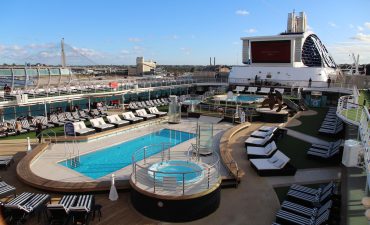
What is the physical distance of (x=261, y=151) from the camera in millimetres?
9797

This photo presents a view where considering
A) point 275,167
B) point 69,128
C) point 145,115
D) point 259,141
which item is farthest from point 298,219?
point 145,115

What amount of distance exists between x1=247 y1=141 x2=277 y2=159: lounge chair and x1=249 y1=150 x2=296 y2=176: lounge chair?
573mm

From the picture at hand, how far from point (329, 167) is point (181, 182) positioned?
539cm

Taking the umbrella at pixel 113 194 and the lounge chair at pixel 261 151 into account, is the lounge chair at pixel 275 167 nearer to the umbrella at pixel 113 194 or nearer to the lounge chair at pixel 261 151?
the lounge chair at pixel 261 151

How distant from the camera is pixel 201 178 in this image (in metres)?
6.56

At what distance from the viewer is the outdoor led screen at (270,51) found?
92.3 ft

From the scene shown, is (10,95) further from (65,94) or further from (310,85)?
(310,85)

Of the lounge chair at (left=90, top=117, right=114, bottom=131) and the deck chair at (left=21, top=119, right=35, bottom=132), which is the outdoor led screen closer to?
the lounge chair at (left=90, top=117, right=114, bottom=131)

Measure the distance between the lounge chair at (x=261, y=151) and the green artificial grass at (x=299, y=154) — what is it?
77 centimetres

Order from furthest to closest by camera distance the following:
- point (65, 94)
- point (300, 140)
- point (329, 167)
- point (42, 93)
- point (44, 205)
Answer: point (65, 94), point (42, 93), point (300, 140), point (329, 167), point (44, 205)

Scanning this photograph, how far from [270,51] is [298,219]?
84.4 feet

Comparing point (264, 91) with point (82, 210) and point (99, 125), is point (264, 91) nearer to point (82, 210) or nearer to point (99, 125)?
point (99, 125)

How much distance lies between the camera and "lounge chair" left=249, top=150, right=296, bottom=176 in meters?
8.23

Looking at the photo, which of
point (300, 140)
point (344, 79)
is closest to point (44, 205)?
point (300, 140)
